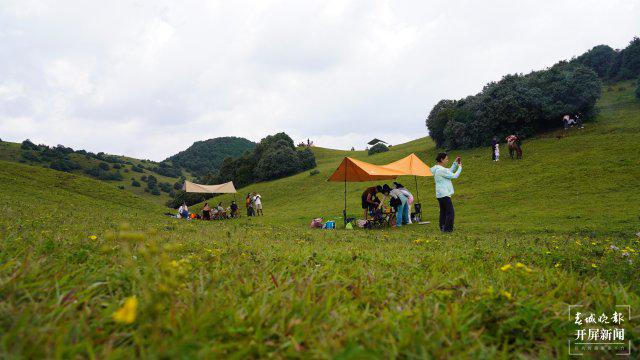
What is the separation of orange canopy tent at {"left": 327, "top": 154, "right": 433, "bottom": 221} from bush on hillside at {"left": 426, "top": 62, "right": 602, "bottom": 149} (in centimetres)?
2108

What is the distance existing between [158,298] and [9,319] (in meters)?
0.66

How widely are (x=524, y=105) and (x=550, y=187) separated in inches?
641

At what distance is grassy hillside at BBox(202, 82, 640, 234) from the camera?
14070 mm

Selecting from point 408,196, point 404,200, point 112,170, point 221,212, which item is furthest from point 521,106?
point 112,170

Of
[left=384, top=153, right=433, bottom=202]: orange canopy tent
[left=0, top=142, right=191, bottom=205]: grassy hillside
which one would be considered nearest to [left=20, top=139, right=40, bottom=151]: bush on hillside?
[left=0, top=142, right=191, bottom=205]: grassy hillside

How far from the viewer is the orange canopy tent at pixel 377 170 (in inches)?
645

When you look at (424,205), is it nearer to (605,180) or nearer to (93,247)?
(605,180)

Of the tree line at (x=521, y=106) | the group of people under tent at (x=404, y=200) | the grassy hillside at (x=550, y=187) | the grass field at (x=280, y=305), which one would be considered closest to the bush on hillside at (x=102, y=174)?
the grassy hillside at (x=550, y=187)

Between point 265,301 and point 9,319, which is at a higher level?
point 9,319

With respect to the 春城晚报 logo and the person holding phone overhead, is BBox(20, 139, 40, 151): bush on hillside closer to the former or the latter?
the person holding phone overhead

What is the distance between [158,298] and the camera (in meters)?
1.67

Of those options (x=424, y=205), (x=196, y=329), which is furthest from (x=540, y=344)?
(x=424, y=205)

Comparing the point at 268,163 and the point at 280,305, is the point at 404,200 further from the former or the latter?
the point at 268,163

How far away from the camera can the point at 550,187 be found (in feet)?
67.3
